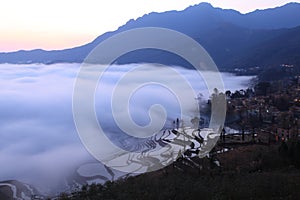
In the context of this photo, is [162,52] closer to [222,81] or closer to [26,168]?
[222,81]

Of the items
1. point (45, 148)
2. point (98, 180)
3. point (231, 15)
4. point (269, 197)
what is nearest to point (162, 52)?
point (231, 15)

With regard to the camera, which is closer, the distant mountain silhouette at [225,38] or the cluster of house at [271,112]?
the cluster of house at [271,112]

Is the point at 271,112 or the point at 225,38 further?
the point at 225,38

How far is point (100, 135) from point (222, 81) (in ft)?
130

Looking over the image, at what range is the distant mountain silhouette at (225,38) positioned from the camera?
91844 millimetres

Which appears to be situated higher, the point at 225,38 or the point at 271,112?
the point at 225,38

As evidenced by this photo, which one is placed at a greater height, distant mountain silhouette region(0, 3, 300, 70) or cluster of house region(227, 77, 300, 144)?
distant mountain silhouette region(0, 3, 300, 70)

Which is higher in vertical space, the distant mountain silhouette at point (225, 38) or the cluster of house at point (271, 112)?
the distant mountain silhouette at point (225, 38)

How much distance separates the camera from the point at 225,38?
13012cm

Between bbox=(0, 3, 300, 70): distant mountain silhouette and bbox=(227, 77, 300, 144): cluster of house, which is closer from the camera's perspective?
bbox=(227, 77, 300, 144): cluster of house

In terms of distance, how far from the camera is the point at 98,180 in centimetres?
2273

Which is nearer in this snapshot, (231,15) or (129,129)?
(129,129)

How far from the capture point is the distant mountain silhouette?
3616 inches

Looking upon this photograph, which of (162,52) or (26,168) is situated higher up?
(162,52)
